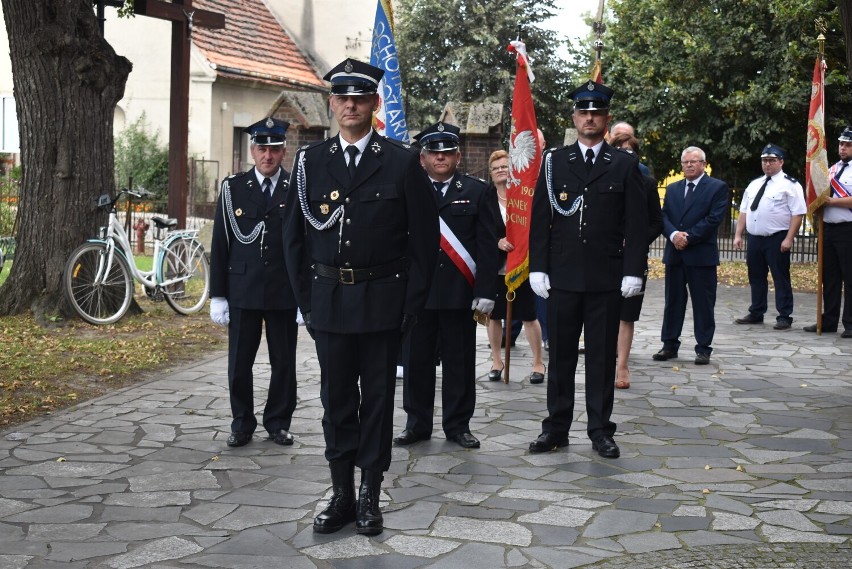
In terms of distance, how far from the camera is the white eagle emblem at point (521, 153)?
969 cm

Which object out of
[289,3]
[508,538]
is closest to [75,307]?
[508,538]

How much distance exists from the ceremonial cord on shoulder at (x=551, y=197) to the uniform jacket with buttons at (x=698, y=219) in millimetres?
3883

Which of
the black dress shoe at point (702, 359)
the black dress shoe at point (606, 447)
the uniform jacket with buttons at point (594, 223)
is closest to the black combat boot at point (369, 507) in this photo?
the black dress shoe at point (606, 447)

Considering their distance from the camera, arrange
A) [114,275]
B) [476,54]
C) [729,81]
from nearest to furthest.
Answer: [114,275], [729,81], [476,54]

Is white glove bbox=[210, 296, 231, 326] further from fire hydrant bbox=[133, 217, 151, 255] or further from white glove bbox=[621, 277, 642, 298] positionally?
fire hydrant bbox=[133, 217, 151, 255]

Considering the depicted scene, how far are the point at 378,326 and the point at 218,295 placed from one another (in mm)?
2188

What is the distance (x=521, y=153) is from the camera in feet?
32.0

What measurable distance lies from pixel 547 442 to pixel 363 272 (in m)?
2.31

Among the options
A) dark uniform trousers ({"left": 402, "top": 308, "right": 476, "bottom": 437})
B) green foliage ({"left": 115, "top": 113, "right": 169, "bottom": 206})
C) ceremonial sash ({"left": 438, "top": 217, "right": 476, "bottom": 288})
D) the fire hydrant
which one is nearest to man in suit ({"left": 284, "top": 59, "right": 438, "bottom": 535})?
dark uniform trousers ({"left": 402, "top": 308, "right": 476, "bottom": 437})

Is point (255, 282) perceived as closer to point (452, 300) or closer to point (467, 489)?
point (452, 300)

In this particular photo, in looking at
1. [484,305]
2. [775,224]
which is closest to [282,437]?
[484,305]

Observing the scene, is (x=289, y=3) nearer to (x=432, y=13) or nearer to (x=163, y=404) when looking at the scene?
(x=432, y=13)

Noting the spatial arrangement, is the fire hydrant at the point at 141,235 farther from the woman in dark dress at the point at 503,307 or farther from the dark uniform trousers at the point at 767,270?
the woman in dark dress at the point at 503,307

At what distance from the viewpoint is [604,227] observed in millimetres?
7398
